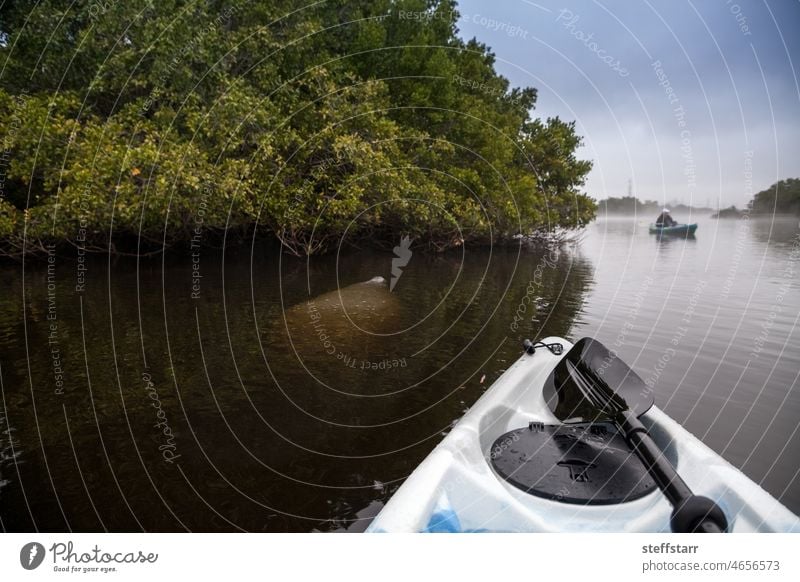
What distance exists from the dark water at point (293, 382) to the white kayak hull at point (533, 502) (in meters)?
1.32

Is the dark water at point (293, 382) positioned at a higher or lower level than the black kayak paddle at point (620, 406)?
lower

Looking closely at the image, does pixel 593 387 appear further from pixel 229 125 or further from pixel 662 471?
pixel 229 125

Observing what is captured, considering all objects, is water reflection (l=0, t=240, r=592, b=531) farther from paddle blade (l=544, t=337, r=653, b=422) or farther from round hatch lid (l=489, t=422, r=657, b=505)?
paddle blade (l=544, t=337, r=653, b=422)

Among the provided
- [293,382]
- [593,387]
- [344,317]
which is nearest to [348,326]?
[344,317]

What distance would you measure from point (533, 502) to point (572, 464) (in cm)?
43

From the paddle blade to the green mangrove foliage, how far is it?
10043 millimetres

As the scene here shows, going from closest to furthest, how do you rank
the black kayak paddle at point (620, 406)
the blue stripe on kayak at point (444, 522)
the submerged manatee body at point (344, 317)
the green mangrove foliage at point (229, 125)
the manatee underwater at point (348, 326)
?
the black kayak paddle at point (620, 406), the blue stripe on kayak at point (444, 522), the manatee underwater at point (348, 326), the submerged manatee body at point (344, 317), the green mangrove foliage at point (229, 125)

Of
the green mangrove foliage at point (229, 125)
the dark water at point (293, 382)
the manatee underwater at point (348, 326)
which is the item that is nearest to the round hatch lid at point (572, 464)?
the dark water at point (293, 382)

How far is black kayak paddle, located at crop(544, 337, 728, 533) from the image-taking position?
2.15 m

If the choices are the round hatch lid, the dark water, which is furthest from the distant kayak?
the round hatch lid

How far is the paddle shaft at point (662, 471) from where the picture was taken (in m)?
2.16

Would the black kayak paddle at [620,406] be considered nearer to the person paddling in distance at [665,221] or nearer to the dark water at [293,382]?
the dark water at [293,382]

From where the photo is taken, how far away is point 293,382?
6.93 metres

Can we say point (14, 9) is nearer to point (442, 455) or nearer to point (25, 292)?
point (25, 292)
